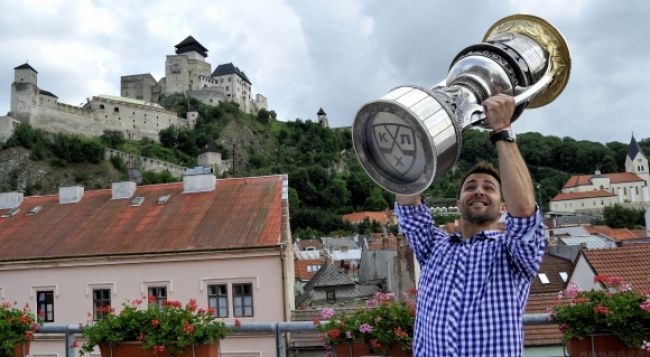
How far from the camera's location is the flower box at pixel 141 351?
466cm

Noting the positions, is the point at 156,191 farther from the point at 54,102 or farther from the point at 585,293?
the point at 54,102

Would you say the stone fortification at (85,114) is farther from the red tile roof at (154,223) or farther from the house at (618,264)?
the house at (618,264)

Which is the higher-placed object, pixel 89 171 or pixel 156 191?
pixel 89 171

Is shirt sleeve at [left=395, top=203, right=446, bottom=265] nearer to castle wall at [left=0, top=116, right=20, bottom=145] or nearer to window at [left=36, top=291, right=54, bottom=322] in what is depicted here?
window at [left=36, top=291, right=54, bottom=322]

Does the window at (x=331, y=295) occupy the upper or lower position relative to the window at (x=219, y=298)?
lower

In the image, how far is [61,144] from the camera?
75562 mm

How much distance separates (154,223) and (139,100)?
87.2 metres

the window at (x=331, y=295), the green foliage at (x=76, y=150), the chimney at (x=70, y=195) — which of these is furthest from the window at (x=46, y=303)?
the green foliage at (x=76, y=150)

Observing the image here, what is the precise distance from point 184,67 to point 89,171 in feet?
130

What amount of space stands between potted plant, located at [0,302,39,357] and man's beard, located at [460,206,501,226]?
4570 millimetres

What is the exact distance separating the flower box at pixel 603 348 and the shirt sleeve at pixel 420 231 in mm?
2057

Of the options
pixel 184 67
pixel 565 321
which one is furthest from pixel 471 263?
pixel 184 67

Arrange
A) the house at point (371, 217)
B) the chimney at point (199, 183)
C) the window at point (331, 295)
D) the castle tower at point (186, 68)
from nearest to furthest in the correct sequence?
1. the chimney at point (199, 183)
2. the window at point (331, 295)
3. the house at point (371, 217)
4. the castle tower at point (186, 68)

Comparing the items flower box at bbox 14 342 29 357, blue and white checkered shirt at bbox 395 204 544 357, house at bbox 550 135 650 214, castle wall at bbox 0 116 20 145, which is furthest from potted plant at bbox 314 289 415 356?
house at bbox 550 135 650 214
